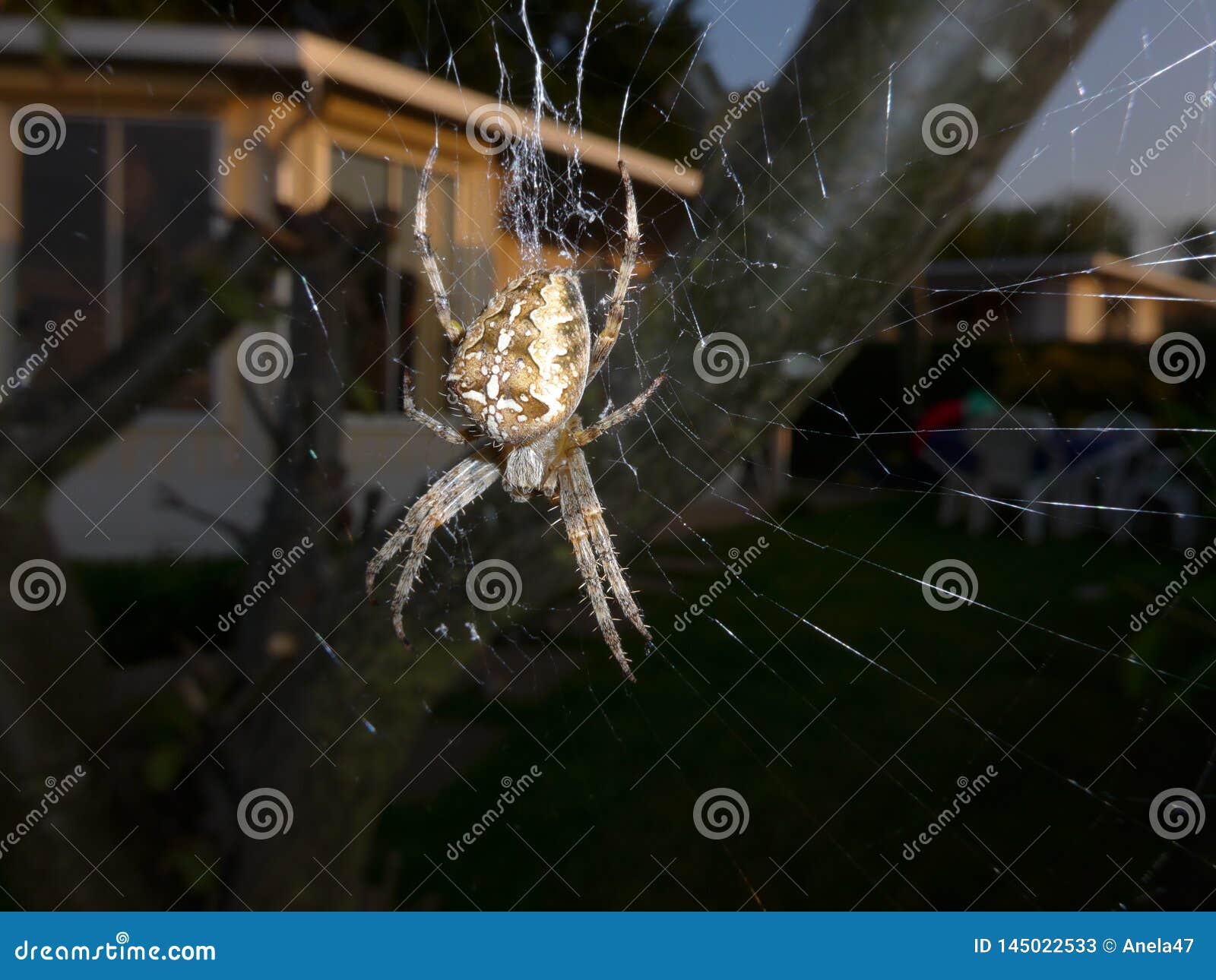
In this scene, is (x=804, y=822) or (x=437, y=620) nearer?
(x=437, y=620)

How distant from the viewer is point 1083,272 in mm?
2023

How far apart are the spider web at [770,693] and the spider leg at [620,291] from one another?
0.04m

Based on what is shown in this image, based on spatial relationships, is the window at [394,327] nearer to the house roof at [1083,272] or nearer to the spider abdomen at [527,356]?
the spider abdomen at [527,356]

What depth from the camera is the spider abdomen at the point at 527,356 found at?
1887mm

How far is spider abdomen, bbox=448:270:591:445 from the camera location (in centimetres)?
189

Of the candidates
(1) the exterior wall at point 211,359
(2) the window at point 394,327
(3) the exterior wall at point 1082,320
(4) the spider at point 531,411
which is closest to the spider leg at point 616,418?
(4) the spider at point 531,411

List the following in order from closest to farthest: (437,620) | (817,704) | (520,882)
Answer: (437,620) < (520,882) < (817,704)

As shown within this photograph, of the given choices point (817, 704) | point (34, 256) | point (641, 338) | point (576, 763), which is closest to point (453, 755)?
point (576, 763)

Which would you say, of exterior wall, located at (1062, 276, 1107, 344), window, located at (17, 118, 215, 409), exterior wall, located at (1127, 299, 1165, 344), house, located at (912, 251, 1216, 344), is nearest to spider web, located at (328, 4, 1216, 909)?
house, located at (912, 251, 1216, 344)

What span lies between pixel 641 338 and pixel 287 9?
515 cm

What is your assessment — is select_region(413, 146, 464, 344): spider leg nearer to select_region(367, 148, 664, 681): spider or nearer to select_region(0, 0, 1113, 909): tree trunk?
select_region(367, 148, 664, 681): spider

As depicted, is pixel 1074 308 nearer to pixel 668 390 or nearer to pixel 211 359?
pixel 211 359

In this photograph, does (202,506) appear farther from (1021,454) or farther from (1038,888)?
(1021,454)

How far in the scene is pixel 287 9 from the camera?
546 centimetres
